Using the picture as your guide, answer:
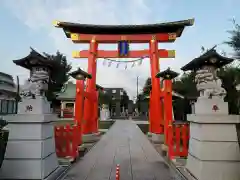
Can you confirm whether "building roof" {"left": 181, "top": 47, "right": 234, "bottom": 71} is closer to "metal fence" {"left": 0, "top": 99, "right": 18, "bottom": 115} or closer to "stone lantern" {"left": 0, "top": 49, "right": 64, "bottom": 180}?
"stone lantern" {"left": 0, "top": 49, "right": 64, "bottom": 180}

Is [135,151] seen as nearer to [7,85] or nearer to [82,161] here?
[82,161]

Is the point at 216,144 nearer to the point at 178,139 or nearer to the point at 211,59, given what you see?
the point at 211,59

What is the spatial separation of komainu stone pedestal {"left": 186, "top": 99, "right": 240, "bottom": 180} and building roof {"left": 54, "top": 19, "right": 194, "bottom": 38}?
10.9 meters

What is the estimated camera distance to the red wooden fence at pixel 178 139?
9.03 metres

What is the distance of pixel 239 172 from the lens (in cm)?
551

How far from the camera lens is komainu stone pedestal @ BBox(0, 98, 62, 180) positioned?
5.91 m

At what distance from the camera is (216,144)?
18.5 feet

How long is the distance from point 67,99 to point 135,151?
114 ft

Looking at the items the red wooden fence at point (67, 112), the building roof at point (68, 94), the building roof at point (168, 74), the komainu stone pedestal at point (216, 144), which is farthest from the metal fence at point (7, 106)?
the komainu stone pedestal at point (216, 144)

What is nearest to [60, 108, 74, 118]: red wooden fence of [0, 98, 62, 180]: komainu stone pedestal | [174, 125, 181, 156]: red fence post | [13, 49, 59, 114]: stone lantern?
[174, 125, 181, 156]: red fence post

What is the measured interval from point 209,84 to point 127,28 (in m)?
10.8

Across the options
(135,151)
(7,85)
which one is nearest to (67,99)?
(7,85)

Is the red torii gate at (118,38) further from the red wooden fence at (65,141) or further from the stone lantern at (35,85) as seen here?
the stone lantern at (35,85)

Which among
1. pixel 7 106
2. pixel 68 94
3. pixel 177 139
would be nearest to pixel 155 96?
pixel 177 139
